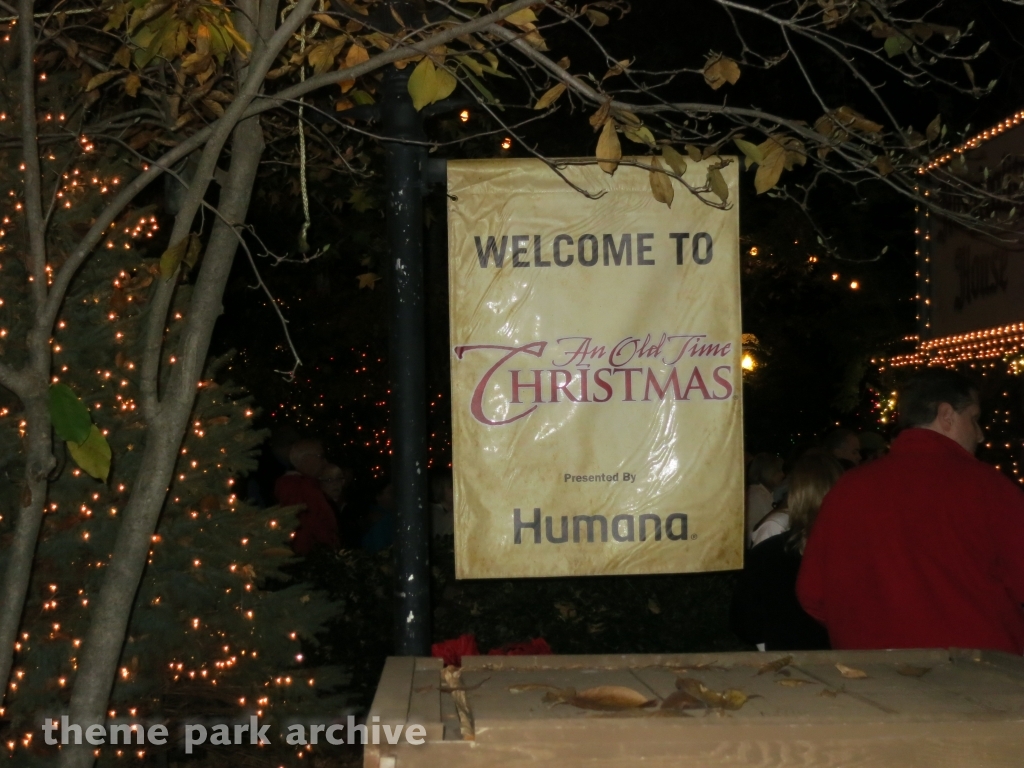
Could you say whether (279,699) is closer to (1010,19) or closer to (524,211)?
(524,211)

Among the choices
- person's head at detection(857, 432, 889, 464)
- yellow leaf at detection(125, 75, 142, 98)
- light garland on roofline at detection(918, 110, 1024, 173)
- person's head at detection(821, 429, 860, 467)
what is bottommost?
person's head at detection(857, 432, 889, 464)

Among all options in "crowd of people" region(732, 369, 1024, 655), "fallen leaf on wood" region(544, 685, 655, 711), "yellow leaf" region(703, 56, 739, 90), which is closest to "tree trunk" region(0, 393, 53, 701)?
"fallen leaf on wood" region(544, 685, 655, 711)

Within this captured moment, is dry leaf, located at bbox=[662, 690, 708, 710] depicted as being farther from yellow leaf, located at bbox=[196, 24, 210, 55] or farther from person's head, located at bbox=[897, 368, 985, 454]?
yellow leaf, located at bbox=[196, 24, 210, 55]

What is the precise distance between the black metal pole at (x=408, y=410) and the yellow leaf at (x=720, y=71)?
1.07 m

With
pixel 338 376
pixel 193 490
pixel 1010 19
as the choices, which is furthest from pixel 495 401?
pixel 338 376

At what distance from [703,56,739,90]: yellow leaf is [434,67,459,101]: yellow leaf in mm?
902

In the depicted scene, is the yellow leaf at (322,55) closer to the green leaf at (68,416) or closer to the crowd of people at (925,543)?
the green leaf at (68,416)

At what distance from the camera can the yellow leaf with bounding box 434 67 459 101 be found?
354cm

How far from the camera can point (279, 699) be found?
19.9 feet

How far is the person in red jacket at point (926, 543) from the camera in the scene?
13.0ft

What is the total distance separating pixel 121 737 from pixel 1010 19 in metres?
12.6

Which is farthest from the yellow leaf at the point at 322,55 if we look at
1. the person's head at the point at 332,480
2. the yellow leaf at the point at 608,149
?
the person's head at the point at 332,480

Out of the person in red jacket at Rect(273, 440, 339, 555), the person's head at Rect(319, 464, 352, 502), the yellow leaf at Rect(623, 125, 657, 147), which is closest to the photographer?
the yellow leaf at Rect(623, 125, 657, 147)

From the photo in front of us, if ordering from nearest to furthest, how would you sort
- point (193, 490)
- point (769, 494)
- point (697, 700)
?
point (697, 700)
point (193, 490)
point (769, 494)
